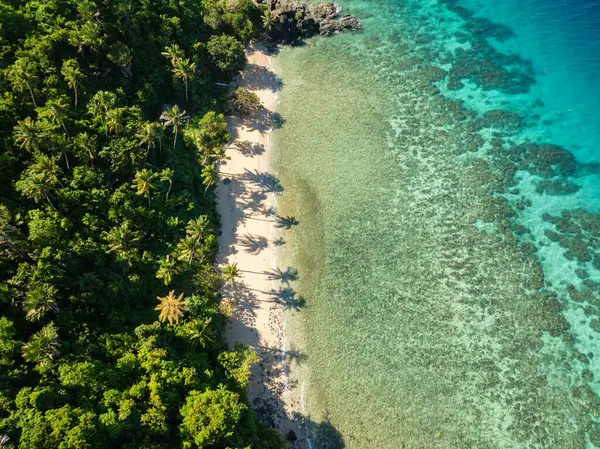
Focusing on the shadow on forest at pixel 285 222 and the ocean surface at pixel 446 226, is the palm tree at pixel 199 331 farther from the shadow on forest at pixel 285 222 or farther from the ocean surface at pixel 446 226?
the shadow on forest at pixel 285 222

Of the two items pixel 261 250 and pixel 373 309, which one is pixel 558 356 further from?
pixel 261 250

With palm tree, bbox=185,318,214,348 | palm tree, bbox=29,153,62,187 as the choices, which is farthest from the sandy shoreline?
palm tree, bbox=29,153,62,187

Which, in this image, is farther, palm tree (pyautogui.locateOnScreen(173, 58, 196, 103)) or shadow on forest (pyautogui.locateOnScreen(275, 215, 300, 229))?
palm tree (pyautogui.locateOnScreen(173, 58, 196, 103))

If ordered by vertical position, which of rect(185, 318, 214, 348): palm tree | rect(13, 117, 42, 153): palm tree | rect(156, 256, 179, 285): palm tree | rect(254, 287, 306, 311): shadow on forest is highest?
rect(13, 117, 42, 153): palm tree

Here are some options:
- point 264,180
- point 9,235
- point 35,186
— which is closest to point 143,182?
point 35,186

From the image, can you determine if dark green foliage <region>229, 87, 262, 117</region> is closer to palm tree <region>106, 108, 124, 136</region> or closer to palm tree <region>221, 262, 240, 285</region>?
palm tree <region>106, 108, 124, 136</region>

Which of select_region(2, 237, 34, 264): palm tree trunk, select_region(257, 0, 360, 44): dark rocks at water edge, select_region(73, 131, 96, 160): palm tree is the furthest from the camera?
select_region(257, 0, 360, 44): dark rocks at water edge
